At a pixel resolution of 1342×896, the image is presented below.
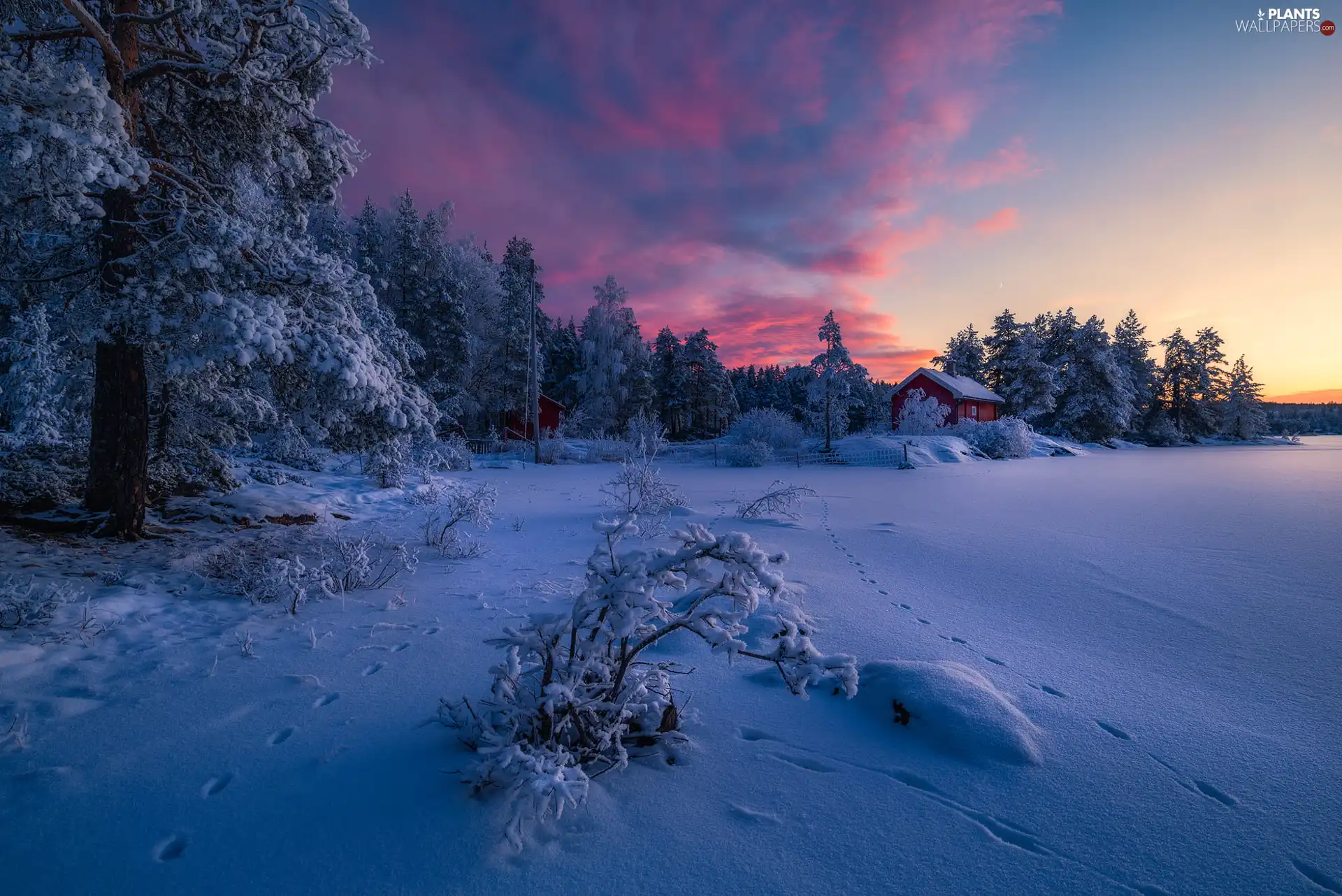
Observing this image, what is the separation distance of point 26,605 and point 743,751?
4772 mm

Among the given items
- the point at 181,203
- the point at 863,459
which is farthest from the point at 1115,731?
the point at 863,459

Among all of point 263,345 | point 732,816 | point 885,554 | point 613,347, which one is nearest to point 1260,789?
point 732,816

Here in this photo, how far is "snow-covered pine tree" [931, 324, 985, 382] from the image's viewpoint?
159 feet

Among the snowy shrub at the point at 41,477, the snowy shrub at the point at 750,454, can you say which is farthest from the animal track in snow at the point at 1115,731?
the snowy shrub at the point at 750,454

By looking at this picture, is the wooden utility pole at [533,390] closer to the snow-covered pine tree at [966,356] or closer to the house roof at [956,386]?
the house roof at [956,386]

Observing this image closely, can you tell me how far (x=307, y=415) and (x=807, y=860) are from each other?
19.2ft

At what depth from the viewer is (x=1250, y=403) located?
4159cm

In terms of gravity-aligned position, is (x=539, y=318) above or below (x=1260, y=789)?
above

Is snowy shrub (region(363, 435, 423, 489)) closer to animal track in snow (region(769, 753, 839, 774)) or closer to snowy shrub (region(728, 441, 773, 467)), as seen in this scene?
animal track in snow (region(769, 753, 839, 774))

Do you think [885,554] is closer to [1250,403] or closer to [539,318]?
[539,318]

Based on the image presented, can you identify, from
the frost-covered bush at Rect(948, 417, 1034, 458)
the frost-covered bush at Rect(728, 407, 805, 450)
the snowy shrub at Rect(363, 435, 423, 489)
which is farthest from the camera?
the frost-covered bush at Rect(948, 417, 1034, 458)

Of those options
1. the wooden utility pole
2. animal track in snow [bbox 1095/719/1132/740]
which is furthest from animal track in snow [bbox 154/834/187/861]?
the wooden utility pole

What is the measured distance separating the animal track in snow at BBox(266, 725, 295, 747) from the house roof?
34770mm

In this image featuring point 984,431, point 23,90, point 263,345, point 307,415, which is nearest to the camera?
point 23,90
